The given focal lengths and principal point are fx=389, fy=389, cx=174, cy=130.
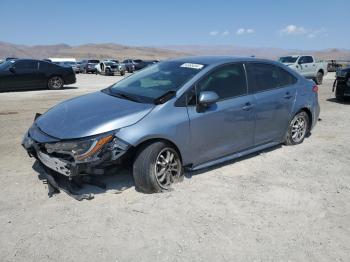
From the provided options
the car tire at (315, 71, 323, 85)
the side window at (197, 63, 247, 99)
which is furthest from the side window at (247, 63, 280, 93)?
the car tire at (315, 71, 323, 85)

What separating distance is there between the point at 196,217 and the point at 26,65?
14035 millimetres

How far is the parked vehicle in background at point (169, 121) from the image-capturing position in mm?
4289

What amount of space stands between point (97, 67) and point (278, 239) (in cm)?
3619

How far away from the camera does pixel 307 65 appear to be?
21969 mm

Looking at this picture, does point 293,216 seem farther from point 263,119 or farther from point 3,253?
point 3,253

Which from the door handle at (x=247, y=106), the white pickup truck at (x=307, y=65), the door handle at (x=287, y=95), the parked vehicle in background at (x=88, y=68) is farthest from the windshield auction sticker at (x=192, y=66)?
the parked vehicle in background at (x=88, y=68)

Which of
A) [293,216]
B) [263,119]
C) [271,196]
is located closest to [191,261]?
[293,216]

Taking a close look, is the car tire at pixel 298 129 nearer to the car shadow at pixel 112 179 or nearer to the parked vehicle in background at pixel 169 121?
the parked vehicle in background at pixel 169 121

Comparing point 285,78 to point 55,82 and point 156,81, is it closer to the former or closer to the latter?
point 156,81

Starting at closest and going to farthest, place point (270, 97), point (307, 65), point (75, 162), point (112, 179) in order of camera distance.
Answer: point (75, 162) < point (112, 179) < point (270, 97) < point (307, 65)

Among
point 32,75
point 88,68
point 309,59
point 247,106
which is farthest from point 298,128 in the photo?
point 88,68

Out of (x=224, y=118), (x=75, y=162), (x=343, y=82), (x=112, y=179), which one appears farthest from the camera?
(x=343, y=82)

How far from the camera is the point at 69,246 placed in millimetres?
3525

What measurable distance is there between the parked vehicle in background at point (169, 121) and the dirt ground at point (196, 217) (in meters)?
0.34
